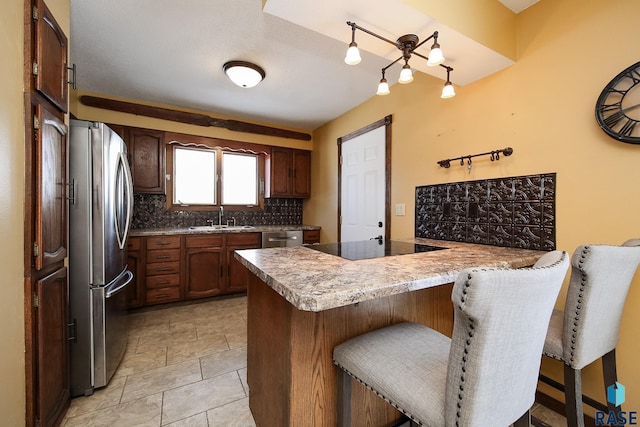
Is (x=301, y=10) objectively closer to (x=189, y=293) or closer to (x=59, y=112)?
(x=59, y=112)

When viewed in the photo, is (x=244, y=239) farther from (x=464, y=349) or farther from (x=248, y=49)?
(x=464, y=349)

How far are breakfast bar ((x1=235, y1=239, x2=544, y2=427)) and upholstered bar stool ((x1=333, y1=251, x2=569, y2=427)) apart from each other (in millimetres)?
238

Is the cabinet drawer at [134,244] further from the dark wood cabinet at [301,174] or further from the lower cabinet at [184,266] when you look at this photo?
the dark wood cabinet at [301,174]

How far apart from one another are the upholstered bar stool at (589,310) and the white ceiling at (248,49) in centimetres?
131

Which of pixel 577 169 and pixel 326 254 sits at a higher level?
pixel 577 169

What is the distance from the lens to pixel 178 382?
175 cm

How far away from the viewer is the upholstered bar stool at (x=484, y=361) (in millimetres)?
587

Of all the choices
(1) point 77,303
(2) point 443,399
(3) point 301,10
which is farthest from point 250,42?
(2) point 443,399

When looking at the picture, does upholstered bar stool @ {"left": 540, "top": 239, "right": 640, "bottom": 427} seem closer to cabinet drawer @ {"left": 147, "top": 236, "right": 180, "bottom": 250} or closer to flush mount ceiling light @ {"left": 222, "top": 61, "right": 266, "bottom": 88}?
flush mount ceiling light @ {"left": 222, "top": 61, "right": 266, "bottom": 88}

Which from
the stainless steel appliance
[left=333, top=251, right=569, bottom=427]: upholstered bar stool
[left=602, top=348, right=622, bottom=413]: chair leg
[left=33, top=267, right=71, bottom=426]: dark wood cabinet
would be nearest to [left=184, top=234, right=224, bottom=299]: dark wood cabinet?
the stainless steel appliance

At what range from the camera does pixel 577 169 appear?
146 centimetres

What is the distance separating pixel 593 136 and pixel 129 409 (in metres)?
3.03

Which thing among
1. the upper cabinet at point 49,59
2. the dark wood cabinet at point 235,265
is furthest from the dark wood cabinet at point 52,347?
the dark wood cabinet at point 235,265

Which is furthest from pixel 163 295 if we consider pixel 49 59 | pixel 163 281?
pixel 49 59
